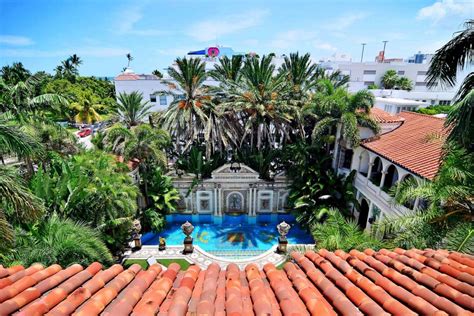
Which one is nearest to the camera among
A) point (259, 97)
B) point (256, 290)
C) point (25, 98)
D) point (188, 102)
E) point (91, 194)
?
point (256, 290)

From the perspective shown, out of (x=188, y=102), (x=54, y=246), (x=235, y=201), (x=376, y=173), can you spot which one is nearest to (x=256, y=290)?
(x=54, y=246)

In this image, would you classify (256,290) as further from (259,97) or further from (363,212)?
(259,97)

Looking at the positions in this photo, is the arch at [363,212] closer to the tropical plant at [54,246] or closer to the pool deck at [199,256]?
the pool deck at [199,256]

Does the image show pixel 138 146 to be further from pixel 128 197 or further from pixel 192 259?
pixel 192 259

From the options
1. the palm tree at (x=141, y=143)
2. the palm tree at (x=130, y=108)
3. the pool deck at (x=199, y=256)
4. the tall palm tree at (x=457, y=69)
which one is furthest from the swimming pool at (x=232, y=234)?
the tall palm tree at (x=457, y=69)

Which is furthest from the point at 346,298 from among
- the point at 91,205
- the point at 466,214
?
the point at 91,205

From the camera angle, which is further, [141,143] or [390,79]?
[390,79]
